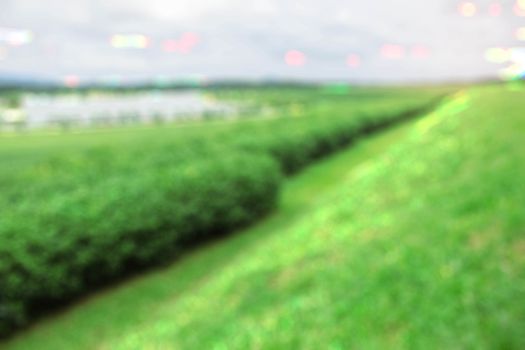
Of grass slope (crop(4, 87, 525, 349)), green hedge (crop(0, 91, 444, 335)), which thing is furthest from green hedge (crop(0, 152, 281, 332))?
grass slope (crop(4, 87, 525, 349))

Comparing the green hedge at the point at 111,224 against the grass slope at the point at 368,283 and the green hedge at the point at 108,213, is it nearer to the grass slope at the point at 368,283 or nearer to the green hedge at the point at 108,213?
the green hedge at the point at 108,213

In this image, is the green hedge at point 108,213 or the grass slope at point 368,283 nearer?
the grass slope at point 368,283

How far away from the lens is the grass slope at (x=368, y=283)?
3225 millimetres

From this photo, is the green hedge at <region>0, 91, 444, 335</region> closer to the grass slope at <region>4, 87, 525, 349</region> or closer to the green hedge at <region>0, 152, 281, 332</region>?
the green hedge at <region>0, 152, 281, 332</region>

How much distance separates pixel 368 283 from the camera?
13.4 ft

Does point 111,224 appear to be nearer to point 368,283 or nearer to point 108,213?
point 108,213


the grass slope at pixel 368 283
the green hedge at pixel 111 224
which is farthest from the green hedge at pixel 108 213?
the grass slope at pixel 368 283

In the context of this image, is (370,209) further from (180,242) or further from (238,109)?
(238,109)

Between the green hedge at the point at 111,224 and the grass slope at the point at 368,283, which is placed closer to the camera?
the grass slope at the point at 368,283

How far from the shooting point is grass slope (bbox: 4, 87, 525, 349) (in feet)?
10.6

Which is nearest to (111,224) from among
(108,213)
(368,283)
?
(108,213)

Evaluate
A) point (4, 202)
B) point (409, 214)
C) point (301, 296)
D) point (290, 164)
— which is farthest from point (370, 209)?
point (290, 164)

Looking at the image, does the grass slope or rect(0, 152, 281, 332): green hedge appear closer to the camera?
the grass slope

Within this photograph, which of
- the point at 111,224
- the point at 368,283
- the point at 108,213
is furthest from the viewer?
the point at 108,213
